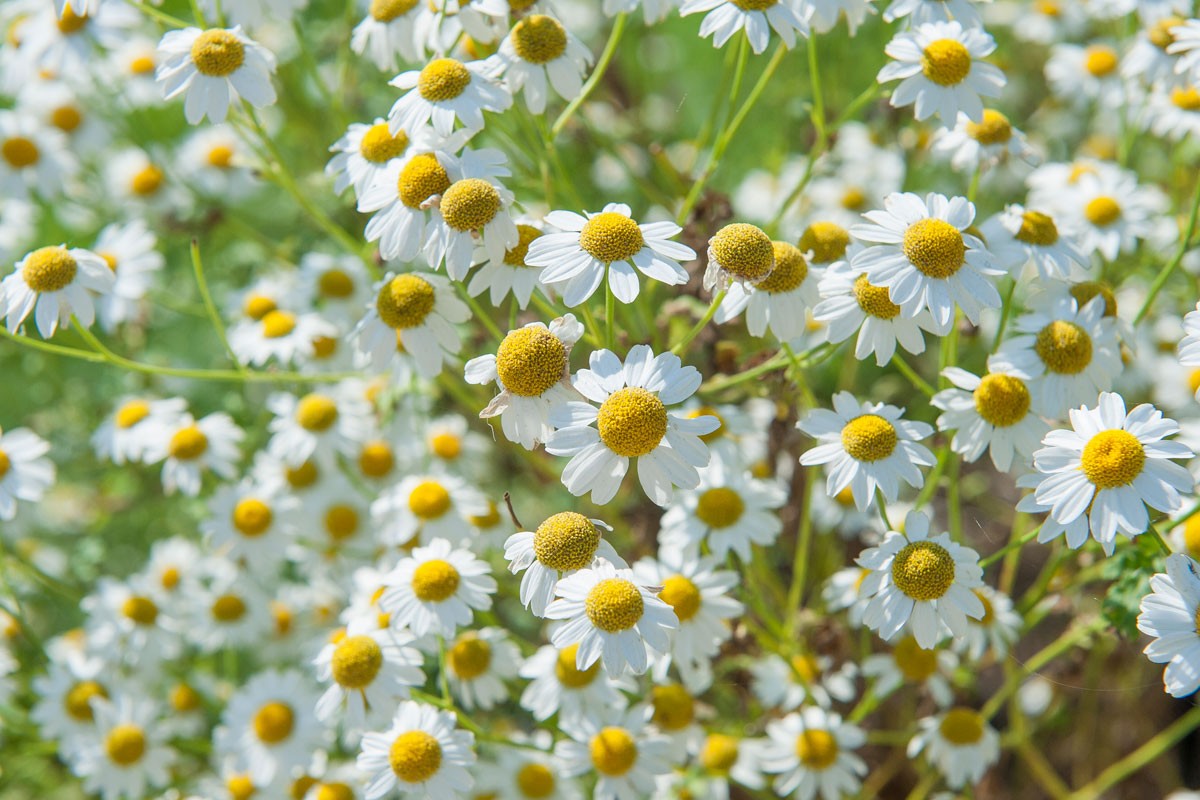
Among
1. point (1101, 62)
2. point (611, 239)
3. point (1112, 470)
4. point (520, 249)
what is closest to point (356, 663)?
point (520, 249)

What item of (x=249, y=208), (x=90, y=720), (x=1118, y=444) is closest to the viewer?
(x=1118, y=444)

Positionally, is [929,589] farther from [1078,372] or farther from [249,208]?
[249,208]

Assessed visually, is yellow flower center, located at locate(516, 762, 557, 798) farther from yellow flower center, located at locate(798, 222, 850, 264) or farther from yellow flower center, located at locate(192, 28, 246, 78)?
yellow flower center, located at locate(192, 28, 246, 78)

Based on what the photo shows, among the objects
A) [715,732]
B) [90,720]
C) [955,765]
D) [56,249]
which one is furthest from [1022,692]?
[56,249]

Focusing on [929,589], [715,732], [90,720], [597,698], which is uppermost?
[929,589]

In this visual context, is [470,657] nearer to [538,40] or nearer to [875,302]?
[875,302]

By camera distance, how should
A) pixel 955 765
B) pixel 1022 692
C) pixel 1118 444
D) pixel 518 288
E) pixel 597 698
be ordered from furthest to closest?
1. pixel 1022 692
2. pixel 955 765
3. pixel 597 698
4. pixel 518 288
5. pixel 1118 444

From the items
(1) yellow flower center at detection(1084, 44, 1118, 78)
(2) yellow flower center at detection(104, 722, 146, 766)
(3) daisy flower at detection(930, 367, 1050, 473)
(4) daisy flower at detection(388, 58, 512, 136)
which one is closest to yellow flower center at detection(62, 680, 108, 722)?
(2) yellow flower center at detection(104, 722, 146, 766)

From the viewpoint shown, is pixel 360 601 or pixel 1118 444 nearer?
pixel 1118 444
